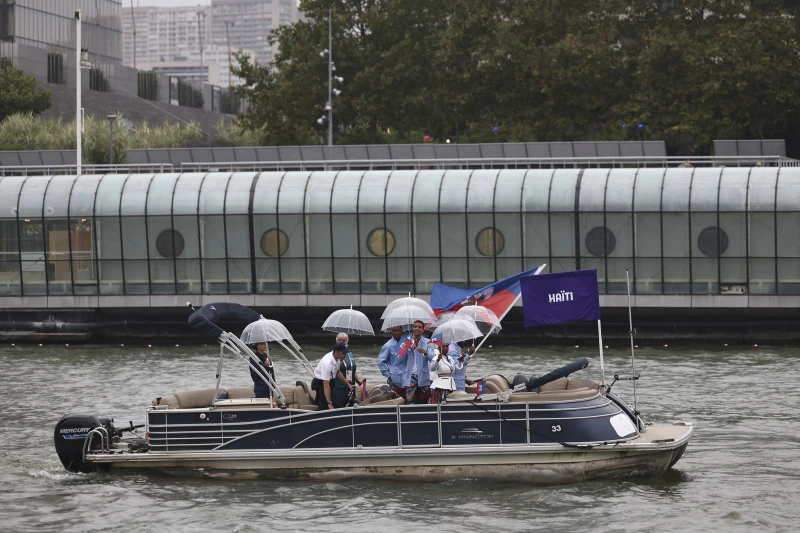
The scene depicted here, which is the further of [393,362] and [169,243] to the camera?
[169,243]

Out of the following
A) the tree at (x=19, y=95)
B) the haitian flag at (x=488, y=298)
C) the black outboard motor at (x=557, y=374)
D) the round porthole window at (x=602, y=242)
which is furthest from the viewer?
the tree at (x=19, y=95)

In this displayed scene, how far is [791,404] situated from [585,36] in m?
43.0

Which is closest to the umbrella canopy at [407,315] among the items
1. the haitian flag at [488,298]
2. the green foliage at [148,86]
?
the haitian flag at [488,298]

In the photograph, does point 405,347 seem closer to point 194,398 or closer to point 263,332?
point 263,332

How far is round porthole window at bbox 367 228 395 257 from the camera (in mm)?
54906

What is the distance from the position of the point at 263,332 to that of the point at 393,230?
28324mm

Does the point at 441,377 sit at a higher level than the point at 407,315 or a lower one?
lower

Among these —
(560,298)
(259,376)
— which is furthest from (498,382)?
(259,376)

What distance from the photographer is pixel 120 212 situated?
56.4 meters

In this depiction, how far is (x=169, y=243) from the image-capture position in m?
56.2

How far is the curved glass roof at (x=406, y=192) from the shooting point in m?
52.1

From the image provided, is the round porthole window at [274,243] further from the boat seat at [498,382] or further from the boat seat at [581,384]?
the boat seat at [581,384]

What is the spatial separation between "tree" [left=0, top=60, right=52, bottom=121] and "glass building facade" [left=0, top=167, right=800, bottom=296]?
4572 cm

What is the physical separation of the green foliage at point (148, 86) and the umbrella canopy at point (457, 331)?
10262 centimetres
